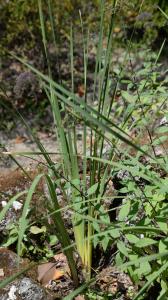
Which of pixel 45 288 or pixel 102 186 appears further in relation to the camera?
pixel 45 288

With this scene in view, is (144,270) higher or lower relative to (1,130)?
lower

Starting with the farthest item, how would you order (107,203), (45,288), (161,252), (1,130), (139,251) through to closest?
(1,130) → (107,203) → (45,288) → (139,251) → (161,252)


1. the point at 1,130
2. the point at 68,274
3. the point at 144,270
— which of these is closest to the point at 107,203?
the point at 68,274

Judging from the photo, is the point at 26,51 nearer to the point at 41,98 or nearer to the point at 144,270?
the point at 41,98

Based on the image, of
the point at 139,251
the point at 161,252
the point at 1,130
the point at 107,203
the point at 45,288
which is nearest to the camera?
Answer: the point at 161,252

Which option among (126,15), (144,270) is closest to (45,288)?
(144,270)

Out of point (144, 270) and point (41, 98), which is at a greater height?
point (41, 98)

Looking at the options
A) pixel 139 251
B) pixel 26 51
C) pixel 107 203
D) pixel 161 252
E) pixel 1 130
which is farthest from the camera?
pixel 26 51

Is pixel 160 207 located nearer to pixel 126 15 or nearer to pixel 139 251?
pixel 139 251

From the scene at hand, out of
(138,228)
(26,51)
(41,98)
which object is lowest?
(138,228)
